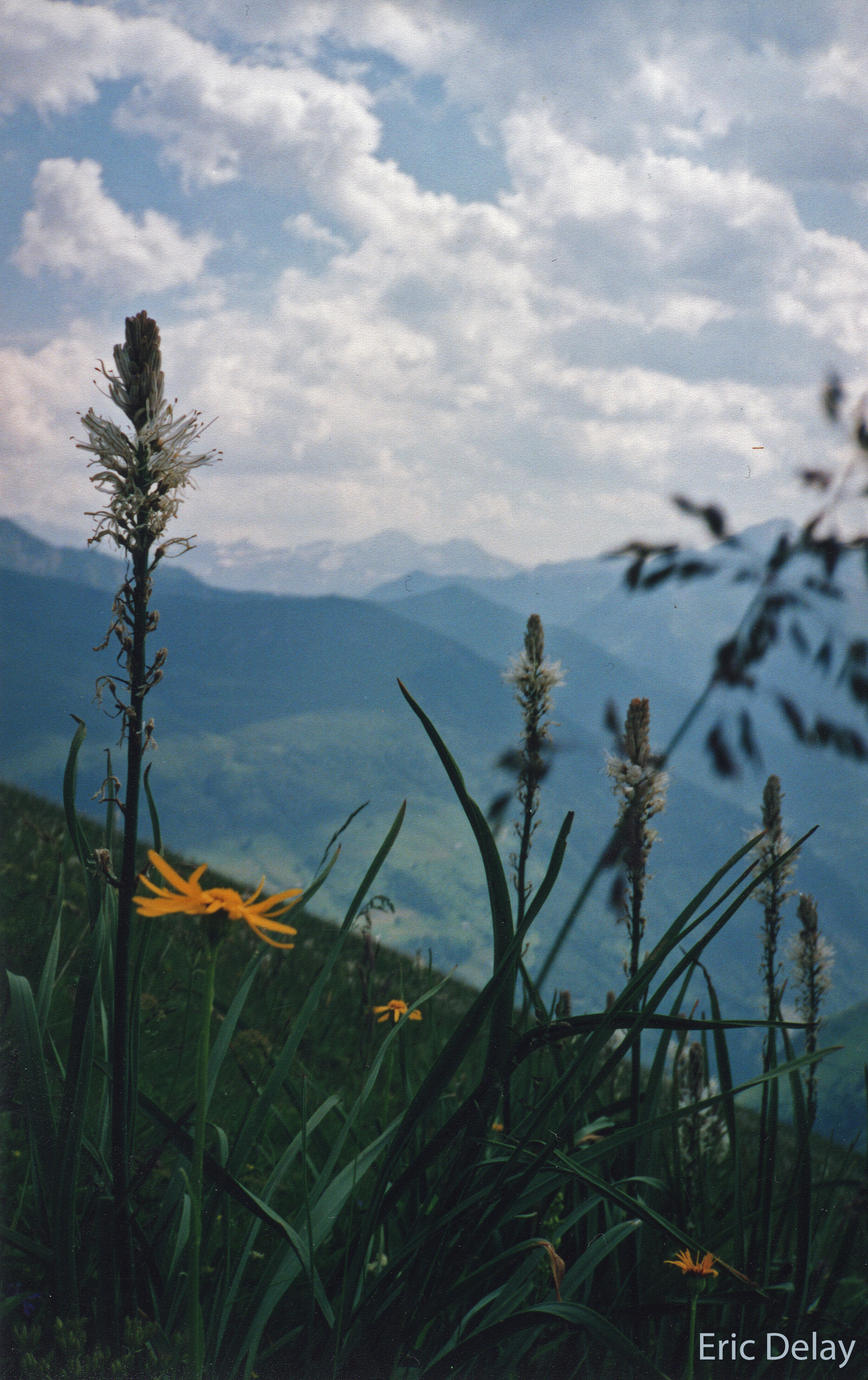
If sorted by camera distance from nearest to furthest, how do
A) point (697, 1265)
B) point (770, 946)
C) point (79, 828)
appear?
point (697, 1265) < point (79, 828) < point (770, 946)

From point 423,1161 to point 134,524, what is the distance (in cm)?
130

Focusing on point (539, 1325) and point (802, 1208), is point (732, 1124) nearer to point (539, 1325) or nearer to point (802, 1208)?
point (802, 1208)

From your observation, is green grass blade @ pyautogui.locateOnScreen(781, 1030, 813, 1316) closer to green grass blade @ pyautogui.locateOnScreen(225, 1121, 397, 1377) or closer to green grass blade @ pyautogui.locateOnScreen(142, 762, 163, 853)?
green grass blade @ pyautogui.locateOnScreen(225, 1121, 397, 1377)

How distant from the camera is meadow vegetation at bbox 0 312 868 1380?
132 centimetres

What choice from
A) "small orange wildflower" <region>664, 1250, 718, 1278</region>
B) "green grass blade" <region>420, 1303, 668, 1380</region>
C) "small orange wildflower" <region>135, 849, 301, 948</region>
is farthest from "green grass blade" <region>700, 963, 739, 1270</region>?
"small orange wildflower" <region>135, 849, 301, 948</region>

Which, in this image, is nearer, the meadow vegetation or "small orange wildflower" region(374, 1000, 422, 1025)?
the meadow vegetation

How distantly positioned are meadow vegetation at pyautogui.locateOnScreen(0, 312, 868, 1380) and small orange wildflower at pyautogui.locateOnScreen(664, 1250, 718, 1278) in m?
0.01

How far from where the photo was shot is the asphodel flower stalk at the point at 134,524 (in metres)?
1.23

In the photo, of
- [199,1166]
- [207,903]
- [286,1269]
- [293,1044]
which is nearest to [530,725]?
[293,1044]

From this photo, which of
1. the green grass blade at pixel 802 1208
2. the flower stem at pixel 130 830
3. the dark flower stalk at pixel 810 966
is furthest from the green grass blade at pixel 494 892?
the dark flower stalk at pixel 810 966

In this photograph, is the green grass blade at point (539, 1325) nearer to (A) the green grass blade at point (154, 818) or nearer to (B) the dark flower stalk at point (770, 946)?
(B) the dark flower stalk at point (770, 946)

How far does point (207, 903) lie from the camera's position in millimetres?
1055

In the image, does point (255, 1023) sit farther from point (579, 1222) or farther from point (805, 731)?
point (805, 731)

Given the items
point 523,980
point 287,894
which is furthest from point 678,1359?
point 287,894
